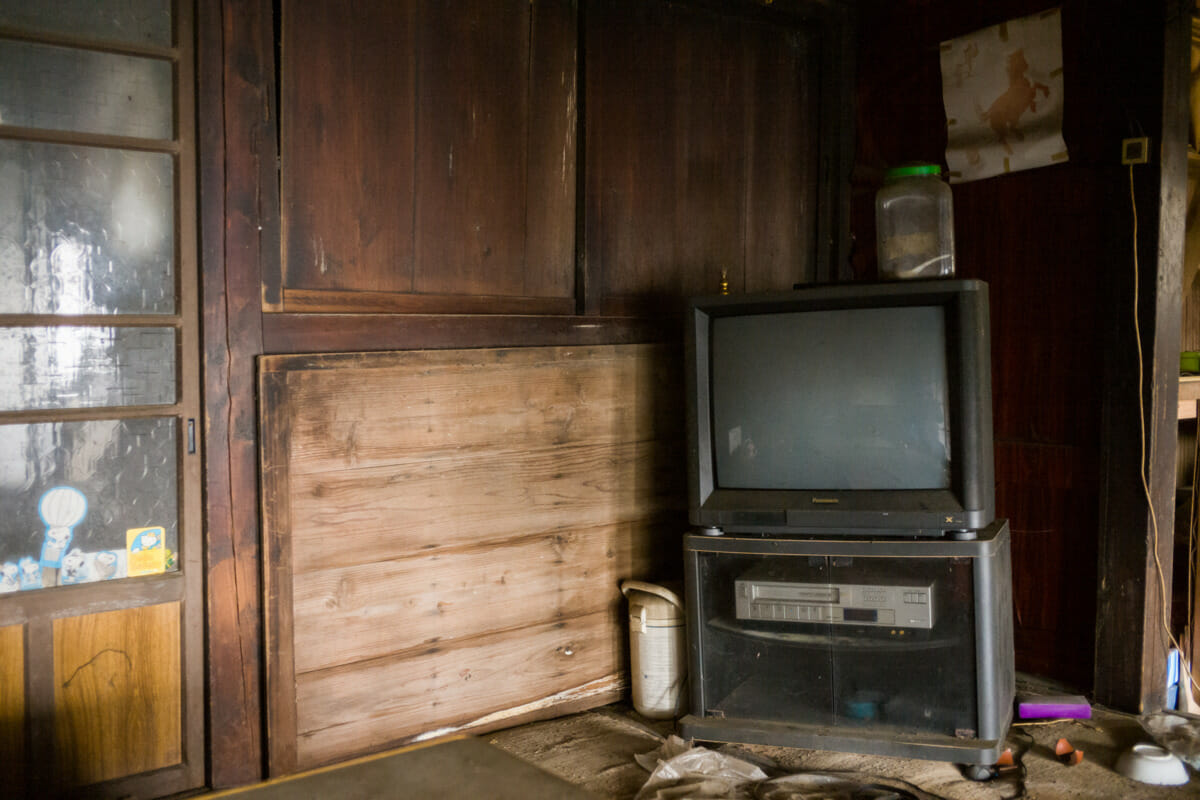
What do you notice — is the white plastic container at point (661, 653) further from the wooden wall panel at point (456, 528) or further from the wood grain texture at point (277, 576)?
the wood grain texture at point (277, 576)

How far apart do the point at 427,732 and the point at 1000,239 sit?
206 cm

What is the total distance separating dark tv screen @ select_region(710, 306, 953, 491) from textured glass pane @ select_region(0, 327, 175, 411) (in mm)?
1237

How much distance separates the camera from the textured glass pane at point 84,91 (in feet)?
5.86

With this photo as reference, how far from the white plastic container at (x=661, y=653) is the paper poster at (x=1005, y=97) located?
1512mm

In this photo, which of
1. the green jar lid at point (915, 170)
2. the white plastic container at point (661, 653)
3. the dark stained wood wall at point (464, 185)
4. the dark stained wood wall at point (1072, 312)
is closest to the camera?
the dark stained wood wall at point (464, 185)

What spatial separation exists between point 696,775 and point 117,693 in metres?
1.23

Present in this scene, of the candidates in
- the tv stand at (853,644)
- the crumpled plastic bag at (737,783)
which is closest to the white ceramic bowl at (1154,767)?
the tv stand at (853,644)

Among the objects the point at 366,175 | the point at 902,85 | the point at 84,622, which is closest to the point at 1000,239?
the point at 902,85

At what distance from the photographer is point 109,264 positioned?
6.21 ft

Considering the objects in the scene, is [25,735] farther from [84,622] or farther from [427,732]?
[427,732]

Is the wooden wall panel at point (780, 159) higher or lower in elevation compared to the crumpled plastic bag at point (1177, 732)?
higher

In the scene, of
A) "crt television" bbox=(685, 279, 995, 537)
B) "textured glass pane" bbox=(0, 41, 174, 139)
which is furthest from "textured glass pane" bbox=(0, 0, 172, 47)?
"crt television" bbox=(685, 279, 995, 537)

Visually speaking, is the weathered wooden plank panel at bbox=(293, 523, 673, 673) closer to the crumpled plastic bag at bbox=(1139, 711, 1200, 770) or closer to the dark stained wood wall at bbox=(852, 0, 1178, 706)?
the dark stained wood wall at bbox=(852, 0, 1178, 706)

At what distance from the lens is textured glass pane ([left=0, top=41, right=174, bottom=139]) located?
1786mm
